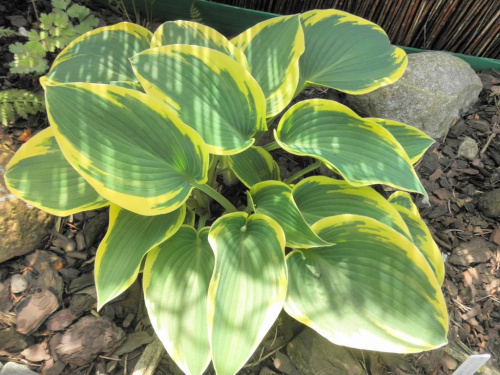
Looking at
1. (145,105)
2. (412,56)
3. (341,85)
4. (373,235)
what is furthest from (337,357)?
(412,56)

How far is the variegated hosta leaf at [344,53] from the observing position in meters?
1.32

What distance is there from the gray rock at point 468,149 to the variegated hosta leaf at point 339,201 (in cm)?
82

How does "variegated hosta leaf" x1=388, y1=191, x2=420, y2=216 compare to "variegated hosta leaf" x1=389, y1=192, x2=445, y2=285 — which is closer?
"variegated hosta leaf" x1=389, y1=192, x2=445, y2=285

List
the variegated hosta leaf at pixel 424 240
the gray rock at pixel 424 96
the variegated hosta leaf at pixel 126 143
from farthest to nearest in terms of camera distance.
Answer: the gray rock at pixel 424 96 < the variegated hosta leaf at pixel 424 240 < the variegated hosta leaf at pixel 126 143

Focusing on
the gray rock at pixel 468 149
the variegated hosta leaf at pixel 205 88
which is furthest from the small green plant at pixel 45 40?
the gray rock at pixel 468 149

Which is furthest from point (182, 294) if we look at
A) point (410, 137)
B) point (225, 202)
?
point (410, 137)

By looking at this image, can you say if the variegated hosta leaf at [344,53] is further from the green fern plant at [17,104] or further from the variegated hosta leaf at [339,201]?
the green fern plant at [17,104]

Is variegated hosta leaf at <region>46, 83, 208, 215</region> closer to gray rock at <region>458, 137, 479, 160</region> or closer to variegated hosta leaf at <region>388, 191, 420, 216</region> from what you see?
variegated hosta leaf at <region>388, 191, 420, 216</region>

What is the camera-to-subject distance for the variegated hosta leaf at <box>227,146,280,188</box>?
132 cm

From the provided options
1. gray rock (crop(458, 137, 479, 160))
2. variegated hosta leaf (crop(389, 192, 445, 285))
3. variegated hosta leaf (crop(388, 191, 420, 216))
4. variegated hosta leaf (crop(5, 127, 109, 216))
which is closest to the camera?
variegated hosta leaf (crop(5, 127, 109, 216))

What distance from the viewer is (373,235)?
3.54 ft

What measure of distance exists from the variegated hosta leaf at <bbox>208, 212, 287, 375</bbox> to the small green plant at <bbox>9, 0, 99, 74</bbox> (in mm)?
873

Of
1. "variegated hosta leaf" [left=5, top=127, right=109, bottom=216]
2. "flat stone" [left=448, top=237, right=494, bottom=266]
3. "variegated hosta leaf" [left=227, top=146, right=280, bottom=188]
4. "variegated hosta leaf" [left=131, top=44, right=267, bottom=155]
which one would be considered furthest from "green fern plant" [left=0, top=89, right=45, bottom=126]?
"flat stone" [left=448, top=237, right=494, bottom=266]

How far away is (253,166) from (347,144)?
339mm
